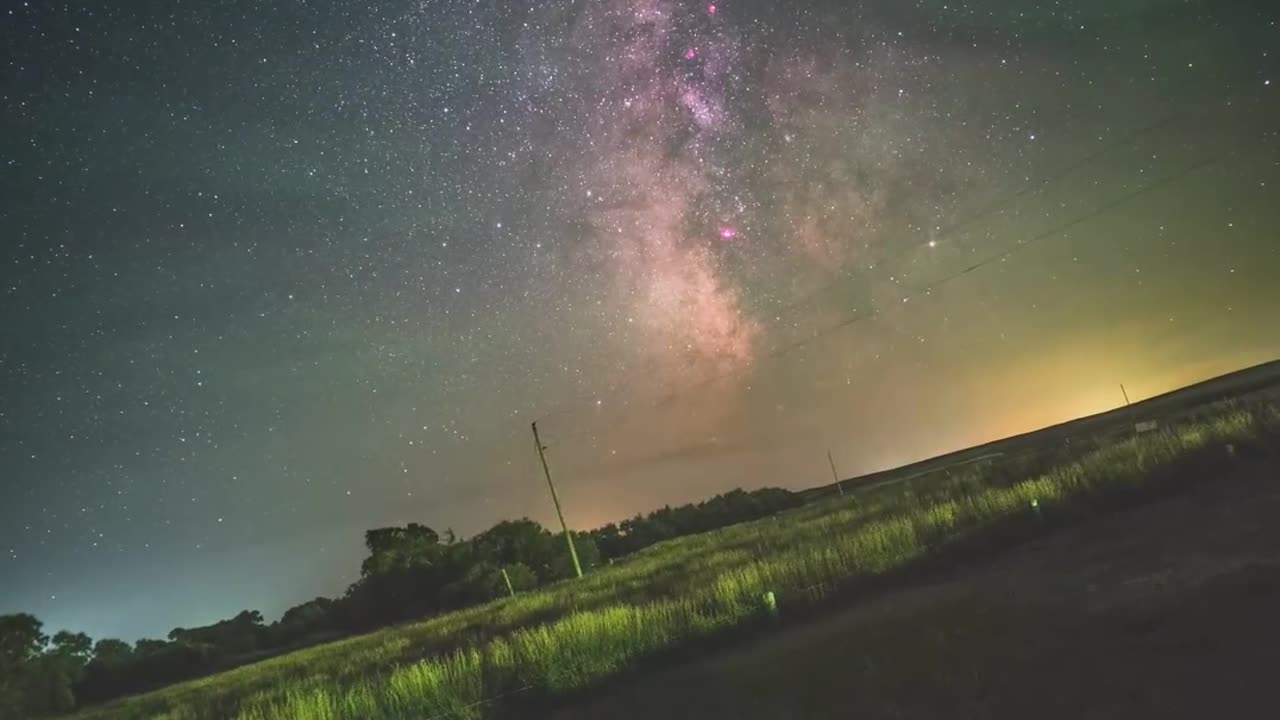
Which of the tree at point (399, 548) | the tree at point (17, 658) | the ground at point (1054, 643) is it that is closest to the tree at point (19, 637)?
the tree at point (17, 658)

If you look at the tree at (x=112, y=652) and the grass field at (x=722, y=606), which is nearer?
the grass field at (x=722, y=606)

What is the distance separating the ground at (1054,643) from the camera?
582 centimetres

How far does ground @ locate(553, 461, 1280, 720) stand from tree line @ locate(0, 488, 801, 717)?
3427 cm

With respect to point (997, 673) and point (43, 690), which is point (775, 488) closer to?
point (43, 690)

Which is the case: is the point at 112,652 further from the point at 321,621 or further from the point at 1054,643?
the point at 1054,643

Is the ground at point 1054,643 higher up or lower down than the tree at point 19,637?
lower down

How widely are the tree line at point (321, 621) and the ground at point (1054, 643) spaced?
34275 millimetres

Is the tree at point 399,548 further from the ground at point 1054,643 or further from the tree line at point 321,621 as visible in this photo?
the ground at point 1054,643

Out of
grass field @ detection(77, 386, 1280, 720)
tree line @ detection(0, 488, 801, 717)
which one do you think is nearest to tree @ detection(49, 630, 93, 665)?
tree line @ detection(0, 488, 801, 717)

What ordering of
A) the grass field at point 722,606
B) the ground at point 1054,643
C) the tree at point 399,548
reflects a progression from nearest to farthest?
the ground at point 1054,643
the grass field at point 722,606
the tree at point 399,548

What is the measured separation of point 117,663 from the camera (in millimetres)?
50062

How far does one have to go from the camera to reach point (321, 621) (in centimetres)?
→ 5756

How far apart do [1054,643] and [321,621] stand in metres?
61.6

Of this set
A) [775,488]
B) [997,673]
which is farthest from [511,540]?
[997,673]
